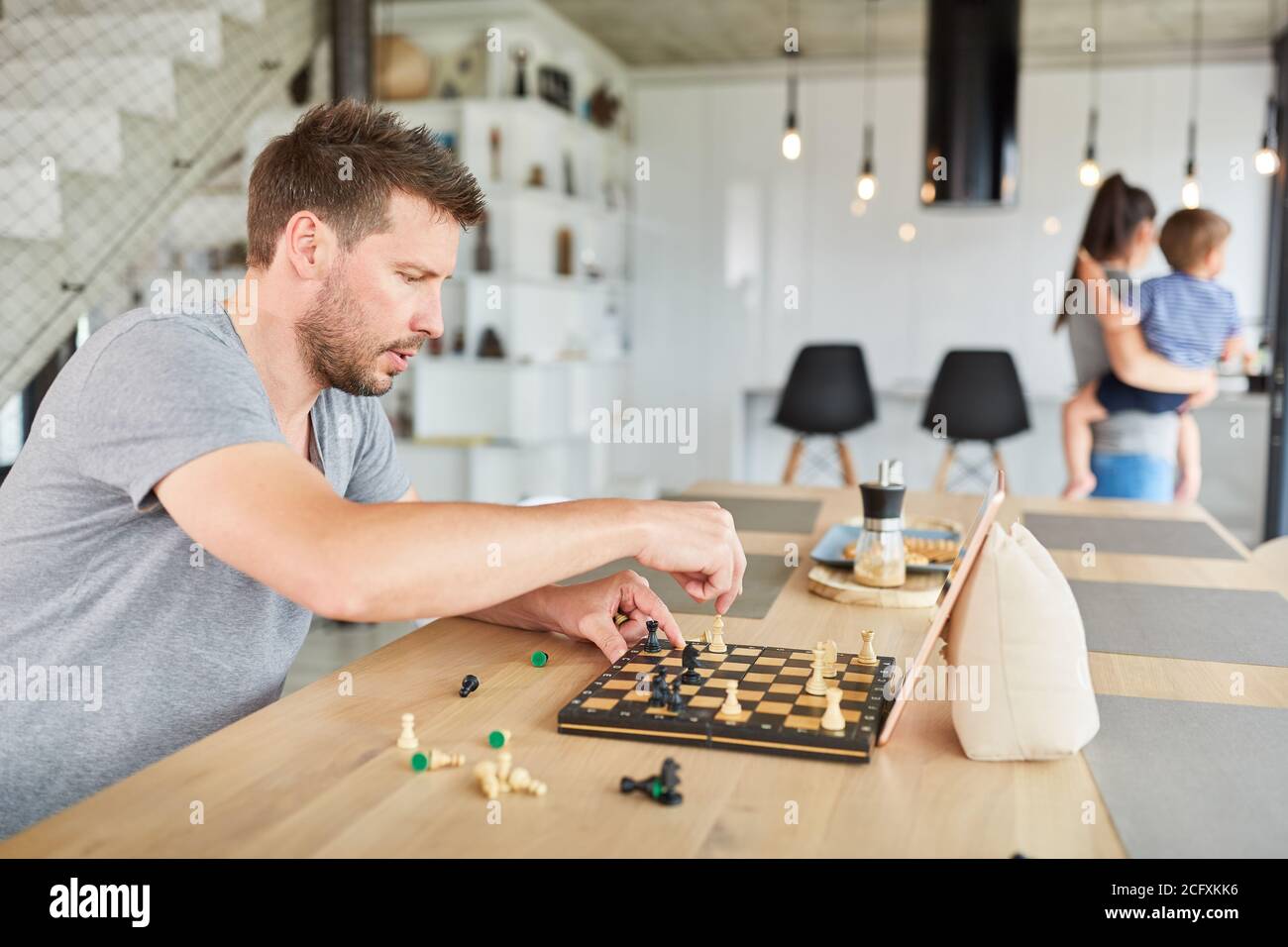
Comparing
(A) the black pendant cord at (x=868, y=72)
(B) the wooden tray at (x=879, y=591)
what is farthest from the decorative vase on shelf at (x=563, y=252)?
(B) the wooden tray at (x=879, y=591)

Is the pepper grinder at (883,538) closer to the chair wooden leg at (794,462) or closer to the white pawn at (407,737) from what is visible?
the white pawn at (407,737)

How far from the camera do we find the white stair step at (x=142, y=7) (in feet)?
12.2

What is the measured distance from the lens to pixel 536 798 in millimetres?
939

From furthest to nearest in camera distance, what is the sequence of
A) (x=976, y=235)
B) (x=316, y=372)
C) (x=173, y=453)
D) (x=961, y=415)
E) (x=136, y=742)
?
(x=976, y=235), (x=961, y=415), (x=316, y=372), (x=136, y=742), (x=173, y=453)

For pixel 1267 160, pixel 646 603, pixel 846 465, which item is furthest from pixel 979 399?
pixel 646 603

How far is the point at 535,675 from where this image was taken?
132 cm

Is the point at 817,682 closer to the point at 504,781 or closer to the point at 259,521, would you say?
the point at 504,781

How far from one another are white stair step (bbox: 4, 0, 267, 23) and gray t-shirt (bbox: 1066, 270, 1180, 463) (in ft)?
9.11

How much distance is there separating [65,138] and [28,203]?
34cm

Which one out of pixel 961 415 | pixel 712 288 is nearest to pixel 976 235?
pixel 712 288

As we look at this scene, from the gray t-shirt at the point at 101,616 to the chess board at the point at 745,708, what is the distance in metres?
0.45

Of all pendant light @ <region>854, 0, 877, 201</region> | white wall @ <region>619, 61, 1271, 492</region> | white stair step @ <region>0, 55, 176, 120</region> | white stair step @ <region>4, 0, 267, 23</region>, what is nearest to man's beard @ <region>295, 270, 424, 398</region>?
white stair step @ <region>0, 55, 176, 120</region>
